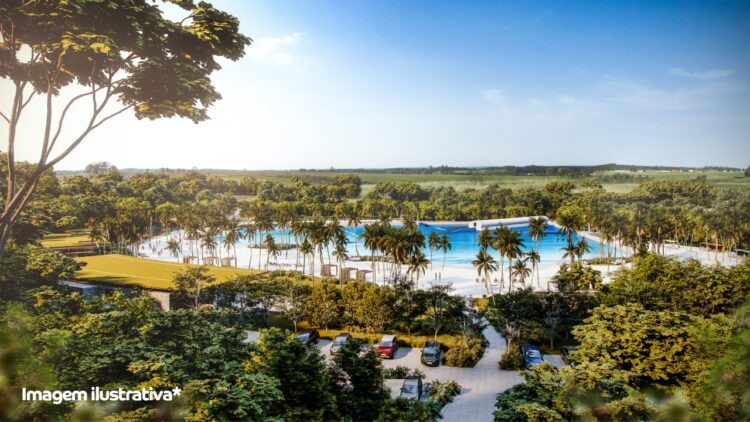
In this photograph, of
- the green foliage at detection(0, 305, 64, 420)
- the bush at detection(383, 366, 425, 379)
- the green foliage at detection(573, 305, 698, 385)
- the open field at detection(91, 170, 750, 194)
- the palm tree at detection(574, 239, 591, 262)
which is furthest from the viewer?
the open field at detection(91, 170, 750, 194)

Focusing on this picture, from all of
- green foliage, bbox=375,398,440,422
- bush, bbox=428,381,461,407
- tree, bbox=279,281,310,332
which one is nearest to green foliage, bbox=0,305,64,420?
green foliage, bbox=375,398,440,422

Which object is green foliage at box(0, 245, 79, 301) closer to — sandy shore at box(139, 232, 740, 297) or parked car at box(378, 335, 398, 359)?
parked car at box(378, 335, 398, 359)

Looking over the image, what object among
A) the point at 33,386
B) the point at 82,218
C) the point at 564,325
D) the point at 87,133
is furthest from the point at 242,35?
the point at 564,325

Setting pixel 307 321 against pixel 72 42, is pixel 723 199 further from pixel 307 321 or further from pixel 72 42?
pixel 72 42

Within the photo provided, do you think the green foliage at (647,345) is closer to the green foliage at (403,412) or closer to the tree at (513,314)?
the green foliage at (403,412)

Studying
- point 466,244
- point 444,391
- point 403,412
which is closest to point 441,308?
point 444,391

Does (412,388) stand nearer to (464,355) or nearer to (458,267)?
(464,355)
